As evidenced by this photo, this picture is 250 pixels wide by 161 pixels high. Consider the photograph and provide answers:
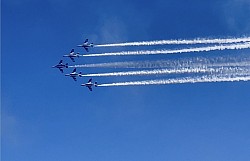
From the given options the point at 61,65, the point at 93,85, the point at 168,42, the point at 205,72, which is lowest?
the point at 205,72

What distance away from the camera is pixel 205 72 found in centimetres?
7506

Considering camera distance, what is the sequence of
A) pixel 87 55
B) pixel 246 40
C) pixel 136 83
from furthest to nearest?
pixel 87 55 → pixel 136 83 → pixel 246 40

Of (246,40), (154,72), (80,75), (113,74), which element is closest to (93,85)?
(80,75)

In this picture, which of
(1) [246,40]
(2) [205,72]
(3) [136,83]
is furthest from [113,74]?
(1) [246,40]

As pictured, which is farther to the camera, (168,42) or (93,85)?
(93,85)

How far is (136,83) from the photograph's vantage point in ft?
268

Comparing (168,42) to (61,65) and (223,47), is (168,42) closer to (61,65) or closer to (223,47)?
(223,47)

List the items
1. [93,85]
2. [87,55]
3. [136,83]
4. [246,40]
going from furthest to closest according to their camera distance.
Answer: [93,85], [87,55], [136,83], [246,40]

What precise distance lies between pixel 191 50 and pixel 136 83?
9558mm

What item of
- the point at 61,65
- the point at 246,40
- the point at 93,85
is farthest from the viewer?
the point at 61,65

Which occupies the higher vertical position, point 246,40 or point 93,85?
point 93,85

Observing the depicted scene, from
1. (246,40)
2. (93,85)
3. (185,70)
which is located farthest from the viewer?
(93,85)

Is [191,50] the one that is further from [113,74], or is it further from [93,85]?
[93,85]

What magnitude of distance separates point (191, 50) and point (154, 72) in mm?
6027
